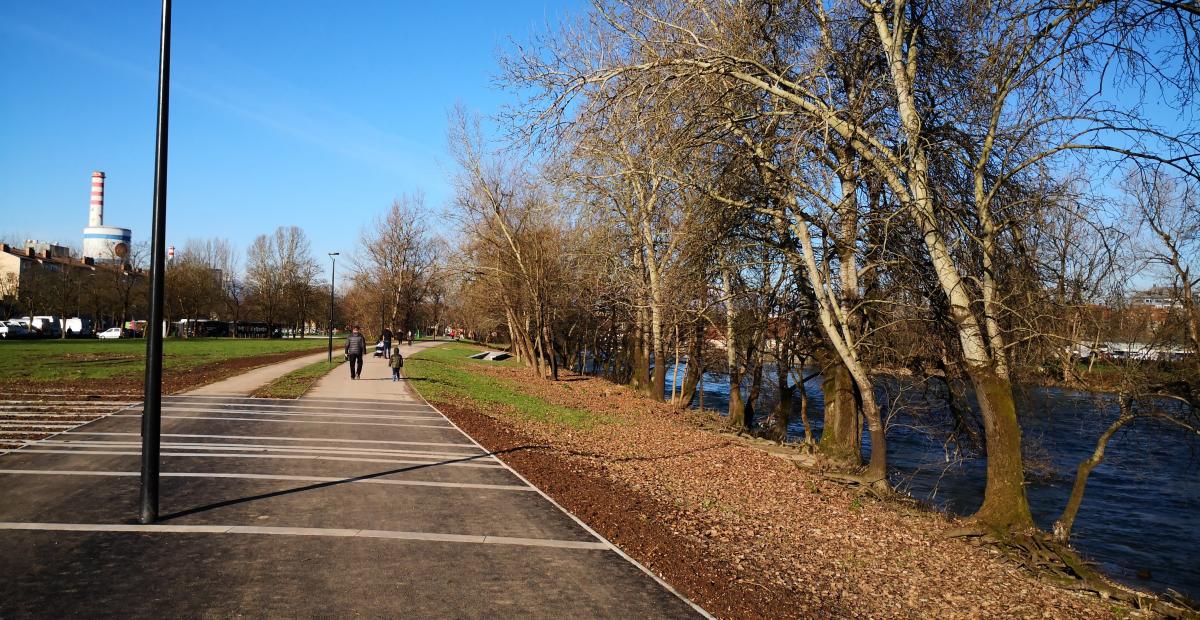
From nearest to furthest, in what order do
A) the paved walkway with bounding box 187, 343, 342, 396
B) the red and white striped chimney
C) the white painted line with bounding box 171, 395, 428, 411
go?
the white painted line with bounding box 171, 395, 428, 411
the paved walkway with bounding box 187, 343, 342, 396
the red and white striped chimney

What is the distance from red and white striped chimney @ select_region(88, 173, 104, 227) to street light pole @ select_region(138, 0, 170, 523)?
122083mm

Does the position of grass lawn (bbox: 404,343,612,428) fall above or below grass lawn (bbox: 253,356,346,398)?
below

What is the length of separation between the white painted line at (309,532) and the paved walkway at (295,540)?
0.03 metres

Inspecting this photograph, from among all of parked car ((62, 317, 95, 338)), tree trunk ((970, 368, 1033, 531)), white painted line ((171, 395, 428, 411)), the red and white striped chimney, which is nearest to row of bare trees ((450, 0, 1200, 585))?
tree trunk ((970, 368, 1033, 531))

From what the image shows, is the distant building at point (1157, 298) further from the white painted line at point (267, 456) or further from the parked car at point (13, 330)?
the parked car at point (13, 330)

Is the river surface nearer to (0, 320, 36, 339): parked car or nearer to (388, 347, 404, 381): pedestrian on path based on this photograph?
(388, 347, 404, 381): pedestrian on path

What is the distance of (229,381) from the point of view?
75.6 ft

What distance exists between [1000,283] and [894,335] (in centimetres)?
255

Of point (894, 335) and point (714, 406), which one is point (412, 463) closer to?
point (894, 335)

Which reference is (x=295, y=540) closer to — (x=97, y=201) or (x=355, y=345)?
(x=355, y=345)

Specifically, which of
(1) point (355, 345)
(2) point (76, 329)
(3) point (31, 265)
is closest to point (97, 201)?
(3) point (31, 265)

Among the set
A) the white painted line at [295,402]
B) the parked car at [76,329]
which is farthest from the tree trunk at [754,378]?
the parked car at [76,329]

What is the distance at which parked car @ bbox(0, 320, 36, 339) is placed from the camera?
55.5 metres

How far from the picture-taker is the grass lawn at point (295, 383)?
19719 mm
